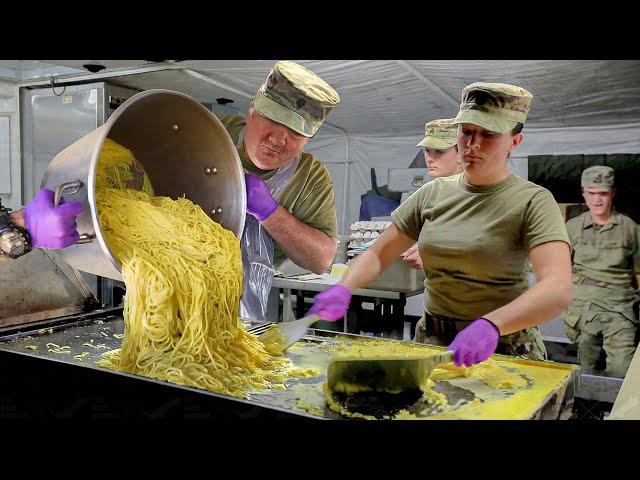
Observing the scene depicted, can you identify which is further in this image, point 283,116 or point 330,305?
point 283,116

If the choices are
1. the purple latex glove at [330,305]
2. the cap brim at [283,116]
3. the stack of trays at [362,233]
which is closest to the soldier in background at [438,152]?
the stack of trays at [362,233]

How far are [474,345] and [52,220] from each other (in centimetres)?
136

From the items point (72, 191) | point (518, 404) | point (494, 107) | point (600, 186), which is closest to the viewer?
point (518, 404)

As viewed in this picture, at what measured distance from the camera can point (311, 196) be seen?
8.34 ft

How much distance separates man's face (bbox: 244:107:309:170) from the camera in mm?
2375

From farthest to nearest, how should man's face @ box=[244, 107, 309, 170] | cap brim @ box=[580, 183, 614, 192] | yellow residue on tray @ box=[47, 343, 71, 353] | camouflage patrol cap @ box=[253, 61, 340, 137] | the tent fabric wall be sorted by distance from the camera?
cap brim @ box=[580, 183, 614, 192] < man's face @ box=[244, 107, 309, 170] < camouflage patrol cap @ box=[253, 61, 340, 137] < the tent fabric wall < yellow residue on tray @ box=[47, 343, 71, 353]

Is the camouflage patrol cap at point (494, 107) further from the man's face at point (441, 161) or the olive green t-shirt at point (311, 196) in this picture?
the olive green t-shirt at point (311, 196)

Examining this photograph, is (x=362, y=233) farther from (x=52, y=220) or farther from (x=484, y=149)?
(x=52, y=220)

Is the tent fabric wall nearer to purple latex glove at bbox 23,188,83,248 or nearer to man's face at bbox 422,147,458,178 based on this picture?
man's face at bbox 422,147,458,178

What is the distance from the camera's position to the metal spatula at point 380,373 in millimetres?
1524

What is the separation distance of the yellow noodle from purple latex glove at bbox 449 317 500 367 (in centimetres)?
53

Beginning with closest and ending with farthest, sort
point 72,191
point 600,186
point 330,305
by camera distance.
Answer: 1. point 72,191
2. point 330,305
3. point 600,186

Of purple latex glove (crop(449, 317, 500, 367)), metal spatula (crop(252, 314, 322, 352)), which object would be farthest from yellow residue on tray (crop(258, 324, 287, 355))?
purple latex glove (crop(449, 317, 500, 367))

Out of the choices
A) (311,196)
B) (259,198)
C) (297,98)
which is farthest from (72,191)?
(311,196)
